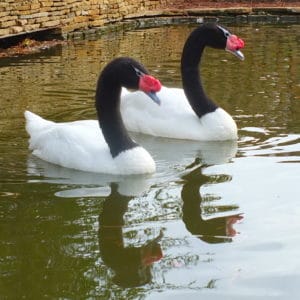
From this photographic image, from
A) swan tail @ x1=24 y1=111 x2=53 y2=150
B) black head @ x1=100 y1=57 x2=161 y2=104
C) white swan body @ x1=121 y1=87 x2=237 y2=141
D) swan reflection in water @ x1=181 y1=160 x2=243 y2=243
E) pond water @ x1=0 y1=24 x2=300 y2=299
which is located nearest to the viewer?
pond water @ x1=0 y1=24 x2=300 y2=299

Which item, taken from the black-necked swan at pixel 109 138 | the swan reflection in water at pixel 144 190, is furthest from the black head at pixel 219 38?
the black-necked swan at pixel 109 138

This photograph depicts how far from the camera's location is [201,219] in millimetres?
6441

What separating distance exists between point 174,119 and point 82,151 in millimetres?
1680

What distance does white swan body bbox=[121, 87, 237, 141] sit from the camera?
8875 millimetres

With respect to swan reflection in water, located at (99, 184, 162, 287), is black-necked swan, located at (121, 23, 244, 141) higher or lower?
higher

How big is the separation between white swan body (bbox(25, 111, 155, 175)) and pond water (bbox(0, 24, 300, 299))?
93mm

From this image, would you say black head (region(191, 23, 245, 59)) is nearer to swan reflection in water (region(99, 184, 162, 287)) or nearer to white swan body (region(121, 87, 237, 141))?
white swan body (region(121, 87, 237, 141))

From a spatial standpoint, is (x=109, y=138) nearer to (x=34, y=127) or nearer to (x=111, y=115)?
(x=111, y=115)

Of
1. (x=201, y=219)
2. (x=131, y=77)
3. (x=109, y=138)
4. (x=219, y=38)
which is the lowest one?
(x=201, y=219)

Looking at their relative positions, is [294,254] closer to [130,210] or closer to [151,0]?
[130,210]

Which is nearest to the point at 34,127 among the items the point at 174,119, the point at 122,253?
the point at 174,119

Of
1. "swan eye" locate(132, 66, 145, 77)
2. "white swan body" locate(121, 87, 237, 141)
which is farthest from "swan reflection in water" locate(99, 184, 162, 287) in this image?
"white swan body" locate(121, 87, 237, 141)

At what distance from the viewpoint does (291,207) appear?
6.59m

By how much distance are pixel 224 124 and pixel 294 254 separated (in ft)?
11.0
